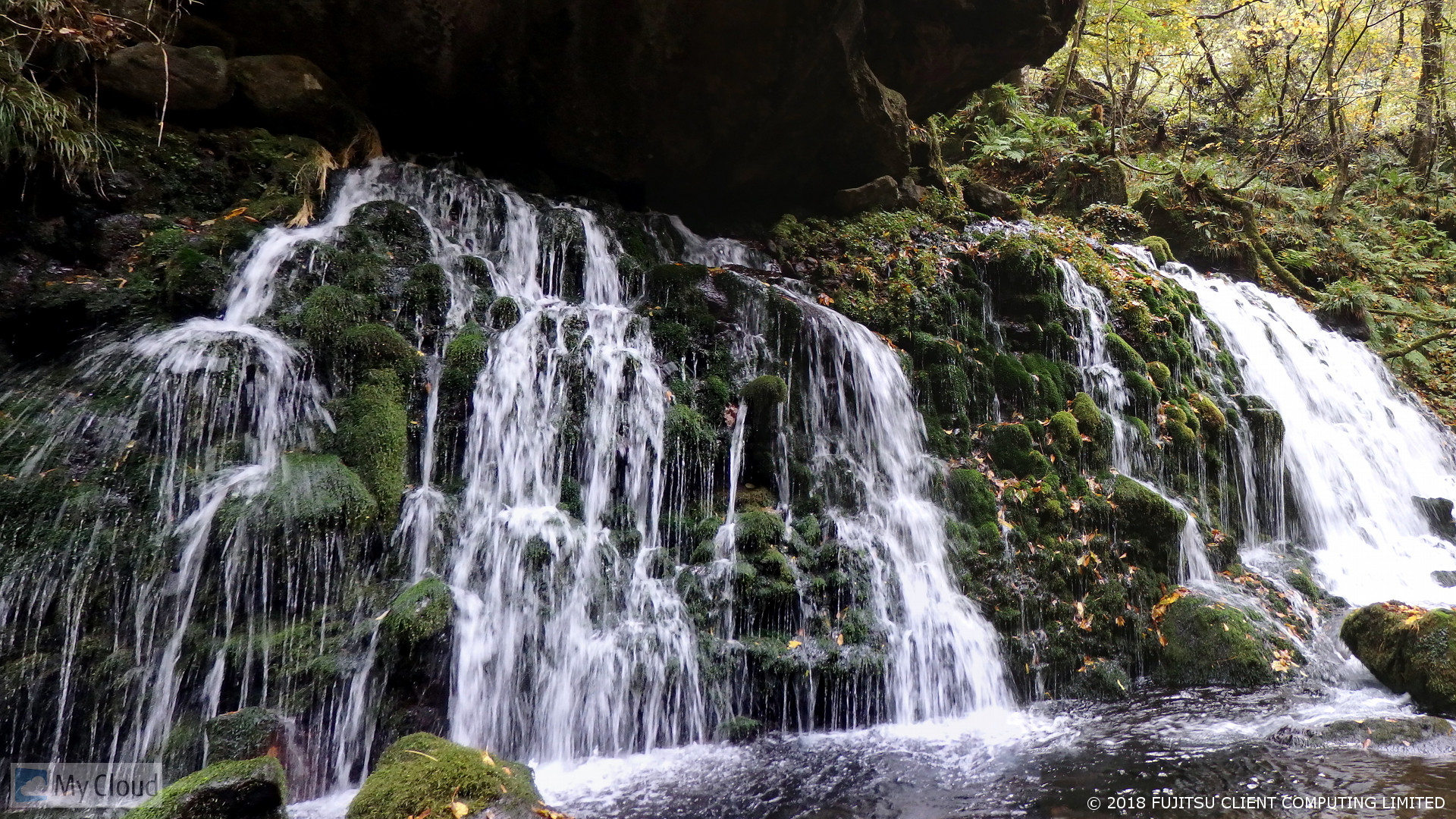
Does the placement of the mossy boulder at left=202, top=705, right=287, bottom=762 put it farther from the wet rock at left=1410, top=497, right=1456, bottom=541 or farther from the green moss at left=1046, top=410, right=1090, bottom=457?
the wet rock at left=1410, top=497, right=1456, bottom=541

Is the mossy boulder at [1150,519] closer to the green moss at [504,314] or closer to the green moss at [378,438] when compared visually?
the green moss at [504,314]

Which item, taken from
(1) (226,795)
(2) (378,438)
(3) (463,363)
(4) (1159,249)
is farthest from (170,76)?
(4) (1159,249)

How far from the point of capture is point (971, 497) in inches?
262

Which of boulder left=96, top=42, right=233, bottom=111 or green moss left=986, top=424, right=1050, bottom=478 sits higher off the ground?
boulder left=96, top=42, right=233, bottom=111

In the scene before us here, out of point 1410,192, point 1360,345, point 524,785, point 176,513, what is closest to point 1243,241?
point 1360,345

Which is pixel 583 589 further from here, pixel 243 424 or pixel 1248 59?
pixel 1248 59

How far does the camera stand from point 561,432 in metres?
5.71

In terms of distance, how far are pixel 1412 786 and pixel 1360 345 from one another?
40.7ft

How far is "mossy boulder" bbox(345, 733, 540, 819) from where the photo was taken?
2902mm

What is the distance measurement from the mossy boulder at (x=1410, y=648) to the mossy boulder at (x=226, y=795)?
21.5 ft

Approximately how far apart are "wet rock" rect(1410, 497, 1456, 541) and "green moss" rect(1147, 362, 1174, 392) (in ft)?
13.5

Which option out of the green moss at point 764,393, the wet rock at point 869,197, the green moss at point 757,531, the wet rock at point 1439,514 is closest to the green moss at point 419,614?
the green moss at point 757,531

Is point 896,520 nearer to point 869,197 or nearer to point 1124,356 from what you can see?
point 1124,356

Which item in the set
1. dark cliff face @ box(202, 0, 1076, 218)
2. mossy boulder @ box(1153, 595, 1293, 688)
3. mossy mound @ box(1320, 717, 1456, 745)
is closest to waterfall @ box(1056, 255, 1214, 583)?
mossy boulder @ box(1153, 595, 1293, 688)
